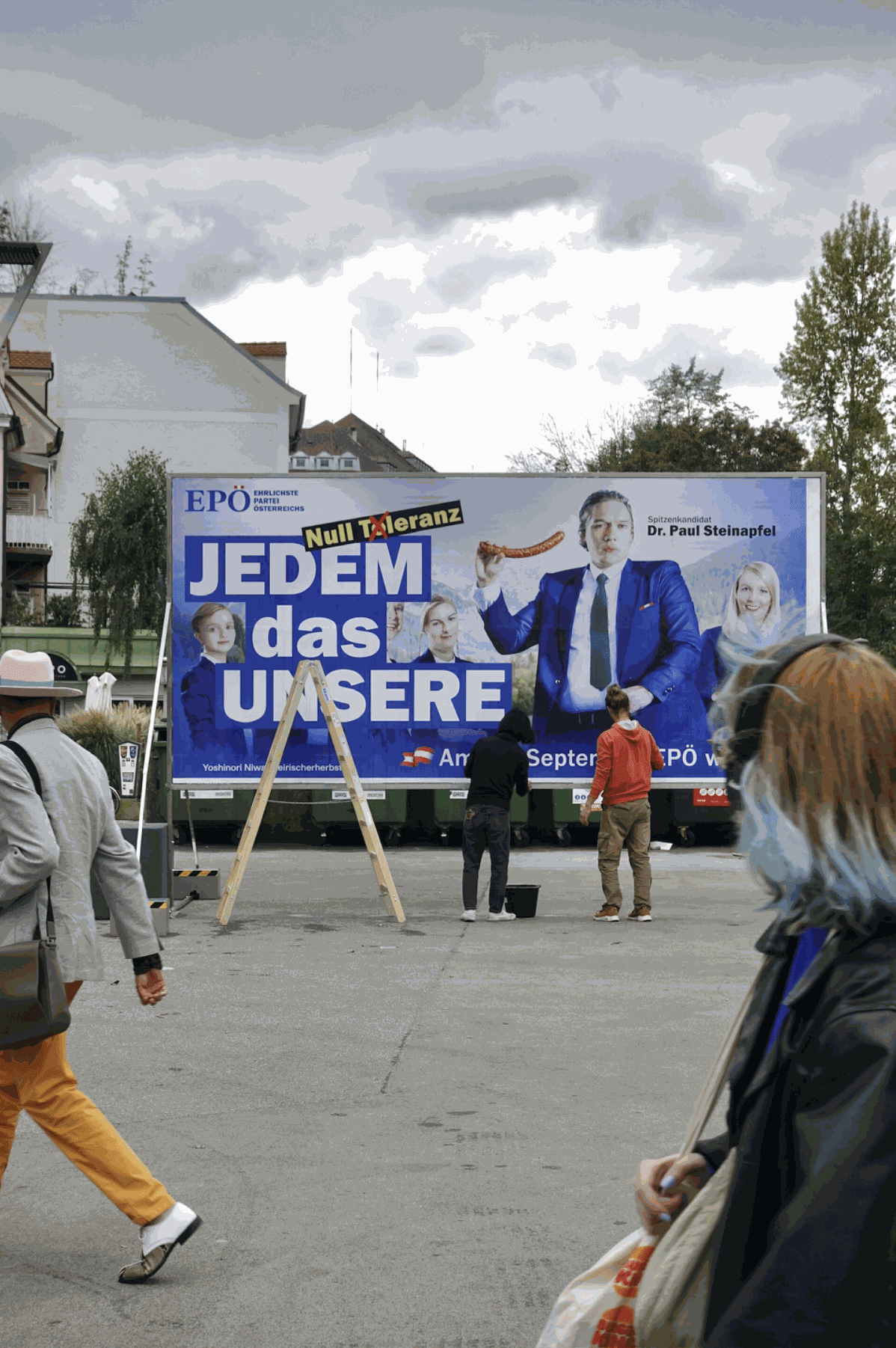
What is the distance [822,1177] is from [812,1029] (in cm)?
16

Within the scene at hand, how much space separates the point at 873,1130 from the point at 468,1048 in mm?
5542

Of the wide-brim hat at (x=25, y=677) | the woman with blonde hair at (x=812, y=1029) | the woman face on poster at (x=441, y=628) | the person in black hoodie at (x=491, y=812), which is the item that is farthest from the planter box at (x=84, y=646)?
the woman with blonde hair at (x=812, y=1029)

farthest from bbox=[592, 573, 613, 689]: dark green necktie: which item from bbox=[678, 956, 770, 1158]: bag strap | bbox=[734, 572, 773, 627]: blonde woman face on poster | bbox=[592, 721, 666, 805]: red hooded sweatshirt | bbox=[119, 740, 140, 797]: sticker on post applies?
bbox=[678, 956, 770, 1158]: bag strap

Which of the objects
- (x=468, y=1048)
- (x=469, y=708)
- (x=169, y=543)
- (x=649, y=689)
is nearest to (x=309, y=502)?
(x=169, y=543)

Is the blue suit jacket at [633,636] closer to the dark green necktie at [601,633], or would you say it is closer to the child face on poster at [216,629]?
the dark green necktie at [601,633]

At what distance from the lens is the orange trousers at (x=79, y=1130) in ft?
12.5

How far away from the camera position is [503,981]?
858 cm

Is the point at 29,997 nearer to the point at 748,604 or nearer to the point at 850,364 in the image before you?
the point at 748,604

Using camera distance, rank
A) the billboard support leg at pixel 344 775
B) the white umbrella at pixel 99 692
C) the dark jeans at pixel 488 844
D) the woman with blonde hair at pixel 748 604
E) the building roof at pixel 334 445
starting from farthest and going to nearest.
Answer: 1. the building roof at pixel 334 445
2. the white umbrella at pixel 99 692
3. the woman with blonde hair at pixel 748 604
4. the dark jeans at pixel 488 844
5. the billboard support leg at pixel 344 775

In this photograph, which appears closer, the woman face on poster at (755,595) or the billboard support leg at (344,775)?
the billboard support leg at (344,775)

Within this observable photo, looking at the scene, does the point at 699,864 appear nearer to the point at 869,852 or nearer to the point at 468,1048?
the point at 468,1048

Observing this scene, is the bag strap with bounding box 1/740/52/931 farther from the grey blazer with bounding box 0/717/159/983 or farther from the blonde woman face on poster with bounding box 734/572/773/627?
the blonde woman face on poster with bounding box 734/572/773/627

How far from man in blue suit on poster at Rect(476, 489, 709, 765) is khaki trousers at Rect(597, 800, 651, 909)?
181 cm

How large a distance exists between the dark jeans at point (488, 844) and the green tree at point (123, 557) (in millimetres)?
28151
